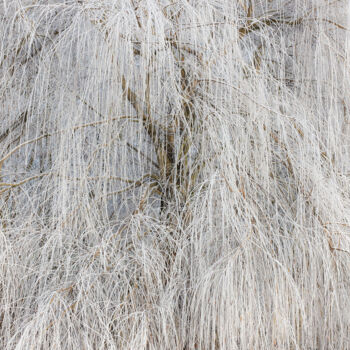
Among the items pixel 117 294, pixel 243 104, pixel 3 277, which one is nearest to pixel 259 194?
pixel 243 104

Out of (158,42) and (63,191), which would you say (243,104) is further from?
(63,191)

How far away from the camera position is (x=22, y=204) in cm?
165

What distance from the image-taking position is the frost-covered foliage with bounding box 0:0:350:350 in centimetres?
127

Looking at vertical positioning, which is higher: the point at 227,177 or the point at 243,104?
the point at 243,104

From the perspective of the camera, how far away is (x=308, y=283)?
139cm

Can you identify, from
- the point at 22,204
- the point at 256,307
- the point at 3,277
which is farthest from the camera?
the point at 22,204

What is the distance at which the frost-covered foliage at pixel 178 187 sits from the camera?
127 cm

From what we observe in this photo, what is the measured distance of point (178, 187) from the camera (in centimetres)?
159

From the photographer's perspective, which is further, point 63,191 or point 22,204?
point 22,204

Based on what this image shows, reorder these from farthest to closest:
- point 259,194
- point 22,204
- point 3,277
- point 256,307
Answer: point 22,204 → point 259,194 → point 3,277 → point 256,307

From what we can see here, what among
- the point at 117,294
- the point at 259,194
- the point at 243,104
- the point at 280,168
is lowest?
the point at 117,294

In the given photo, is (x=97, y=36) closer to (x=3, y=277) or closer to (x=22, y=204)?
(x=22, y=204)

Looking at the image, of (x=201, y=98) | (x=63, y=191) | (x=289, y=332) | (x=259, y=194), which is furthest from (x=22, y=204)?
(x=289, y=332)

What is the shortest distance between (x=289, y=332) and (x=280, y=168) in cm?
59
